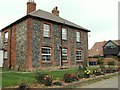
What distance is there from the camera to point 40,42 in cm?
2366

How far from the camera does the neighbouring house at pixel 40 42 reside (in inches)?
901

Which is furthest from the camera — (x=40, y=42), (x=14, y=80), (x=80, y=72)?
(x=40, y=42)

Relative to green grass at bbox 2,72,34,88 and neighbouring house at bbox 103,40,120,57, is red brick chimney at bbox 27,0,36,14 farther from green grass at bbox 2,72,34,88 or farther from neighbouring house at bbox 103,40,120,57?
neighbouring house at bbox 103,40,120,57

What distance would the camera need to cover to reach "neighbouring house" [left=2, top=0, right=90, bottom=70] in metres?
22.9

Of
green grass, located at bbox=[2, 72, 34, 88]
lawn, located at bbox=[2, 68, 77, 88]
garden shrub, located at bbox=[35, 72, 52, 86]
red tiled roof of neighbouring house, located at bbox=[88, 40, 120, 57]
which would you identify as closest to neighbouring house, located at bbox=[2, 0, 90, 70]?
lawn, located at bbox=[2, 68, 77, 88]

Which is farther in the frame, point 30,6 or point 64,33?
point 64,33

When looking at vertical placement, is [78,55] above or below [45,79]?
above

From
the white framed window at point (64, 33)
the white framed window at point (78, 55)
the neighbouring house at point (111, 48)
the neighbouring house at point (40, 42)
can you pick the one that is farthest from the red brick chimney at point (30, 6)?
the neighbouring house at point (111, 48)

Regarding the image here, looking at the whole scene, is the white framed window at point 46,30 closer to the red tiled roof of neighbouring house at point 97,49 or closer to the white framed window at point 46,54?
the white framed window at point 46,54

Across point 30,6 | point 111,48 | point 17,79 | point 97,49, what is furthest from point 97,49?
point 17,79

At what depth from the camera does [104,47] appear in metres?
55.2

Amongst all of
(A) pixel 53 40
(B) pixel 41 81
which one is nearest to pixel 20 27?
(A) pixel 53 40

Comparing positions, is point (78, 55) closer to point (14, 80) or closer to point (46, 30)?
point (46, 30)

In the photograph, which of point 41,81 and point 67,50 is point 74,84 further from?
point 67,50
